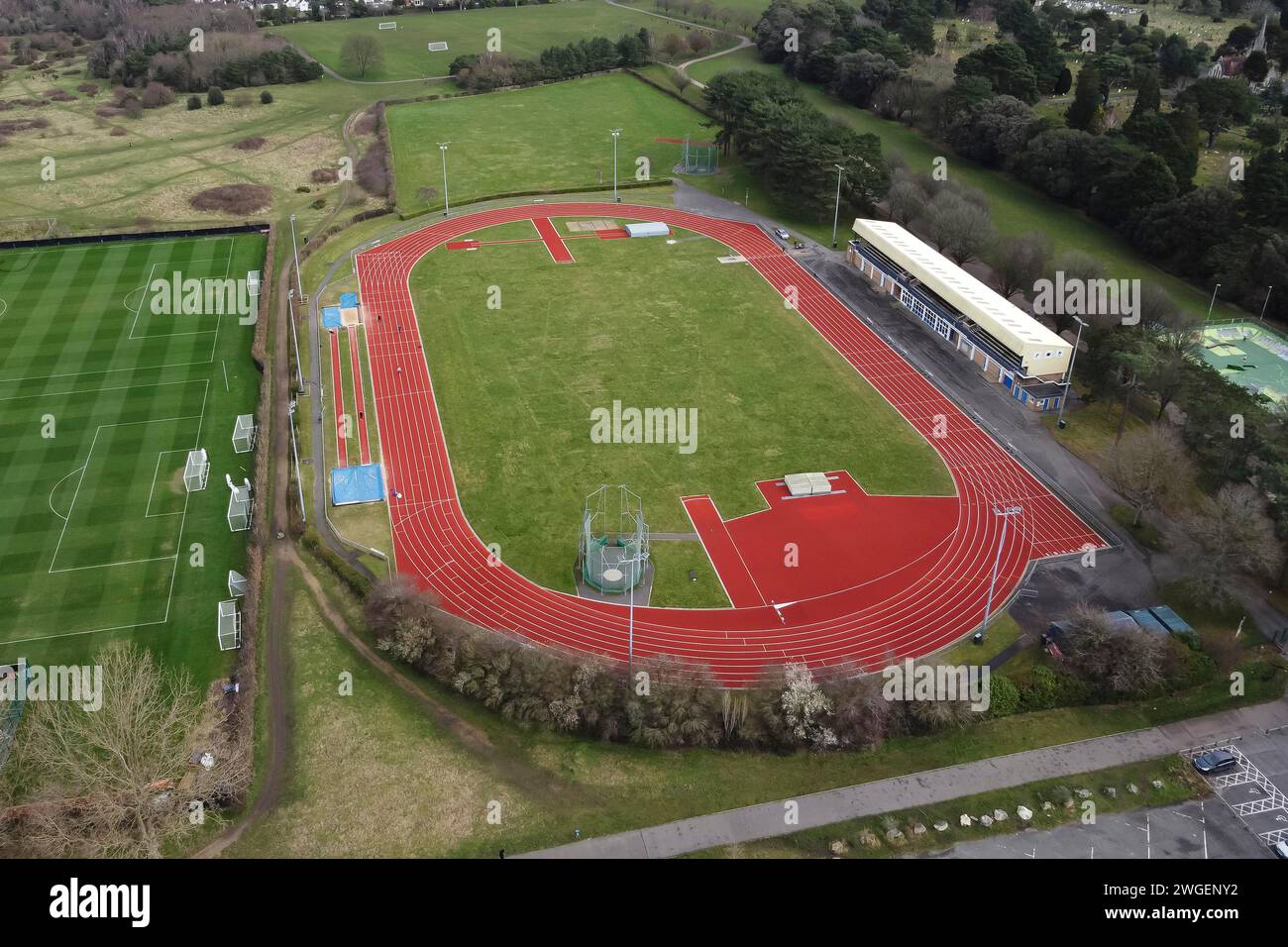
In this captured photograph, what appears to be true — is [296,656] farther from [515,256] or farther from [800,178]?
[800,178]

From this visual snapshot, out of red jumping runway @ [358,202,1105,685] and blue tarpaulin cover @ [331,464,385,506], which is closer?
red jumping runway @ [358,202,1105,685]

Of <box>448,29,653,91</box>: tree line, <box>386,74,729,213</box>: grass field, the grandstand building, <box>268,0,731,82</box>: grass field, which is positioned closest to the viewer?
the grandstand building

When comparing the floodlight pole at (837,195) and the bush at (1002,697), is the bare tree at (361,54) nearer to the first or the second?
the floodlight pole at (837,195)

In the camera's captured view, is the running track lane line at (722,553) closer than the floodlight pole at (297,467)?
Yes

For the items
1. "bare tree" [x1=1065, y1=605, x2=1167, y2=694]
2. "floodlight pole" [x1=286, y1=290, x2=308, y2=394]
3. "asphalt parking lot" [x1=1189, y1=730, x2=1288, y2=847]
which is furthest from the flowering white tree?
"floodlight pole" [x1=286, y1=290, x2=308, y2=394]

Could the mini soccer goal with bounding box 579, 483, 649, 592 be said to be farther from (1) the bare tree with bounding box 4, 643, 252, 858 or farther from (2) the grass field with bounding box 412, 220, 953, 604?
(1) the bare tree with bounding box 4, 643, 252, 858

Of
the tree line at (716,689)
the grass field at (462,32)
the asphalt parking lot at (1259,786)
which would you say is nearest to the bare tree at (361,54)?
the grass field at (462,32)

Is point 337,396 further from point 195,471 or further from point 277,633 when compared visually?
point 277,633
